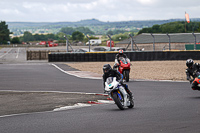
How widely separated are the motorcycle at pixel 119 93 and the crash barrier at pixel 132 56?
28.7 metres

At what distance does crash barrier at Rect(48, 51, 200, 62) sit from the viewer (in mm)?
39906

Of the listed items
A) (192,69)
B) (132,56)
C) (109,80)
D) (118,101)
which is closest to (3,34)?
(132,56)

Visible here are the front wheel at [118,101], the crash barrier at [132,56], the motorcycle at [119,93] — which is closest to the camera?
the front wheel at [118,101]

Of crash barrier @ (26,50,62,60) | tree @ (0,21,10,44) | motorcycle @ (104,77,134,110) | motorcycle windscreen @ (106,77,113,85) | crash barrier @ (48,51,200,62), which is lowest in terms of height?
crash barrier @ (26,50,62,60)

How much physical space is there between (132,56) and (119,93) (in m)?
29.5

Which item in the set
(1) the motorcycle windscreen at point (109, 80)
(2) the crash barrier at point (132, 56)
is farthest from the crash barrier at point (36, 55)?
(1) the motorcycle windscreen at point (109, 80)

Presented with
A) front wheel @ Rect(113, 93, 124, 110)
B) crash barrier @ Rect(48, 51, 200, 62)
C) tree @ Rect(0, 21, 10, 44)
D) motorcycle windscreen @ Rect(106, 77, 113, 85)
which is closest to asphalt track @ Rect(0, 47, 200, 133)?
front wheel @ Rect(113, 93, 124, 110)

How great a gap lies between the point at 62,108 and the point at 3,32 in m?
183

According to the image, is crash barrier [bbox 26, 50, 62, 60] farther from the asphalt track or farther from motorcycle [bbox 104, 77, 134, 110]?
motorcycle [bbox 104, 77, 134, 110]

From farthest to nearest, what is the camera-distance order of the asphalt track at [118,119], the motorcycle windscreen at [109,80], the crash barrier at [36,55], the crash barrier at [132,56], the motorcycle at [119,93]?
the crash barrier at [36,55] < the crash barrier at [132,56] < the motorcycle windscreen at [109,80] < the motorcycle at [119,93] < the asphalt track at [118,119]

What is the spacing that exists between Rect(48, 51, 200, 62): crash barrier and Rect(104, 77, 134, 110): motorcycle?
94.3ft

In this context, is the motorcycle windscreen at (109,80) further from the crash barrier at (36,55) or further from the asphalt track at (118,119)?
the crash barrier at (36,55)

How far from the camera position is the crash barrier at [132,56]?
39.9m

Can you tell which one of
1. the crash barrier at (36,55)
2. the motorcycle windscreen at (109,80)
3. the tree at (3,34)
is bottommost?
the crash barrier at (36,55)
